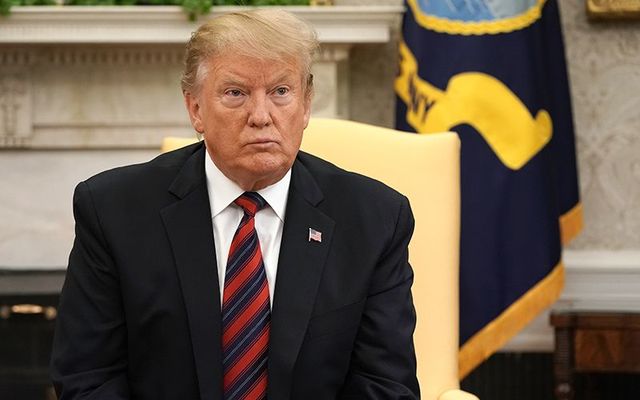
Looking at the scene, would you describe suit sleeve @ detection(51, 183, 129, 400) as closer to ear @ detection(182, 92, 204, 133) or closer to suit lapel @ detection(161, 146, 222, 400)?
suit lapel @ detection(161, 146, 222, 400)

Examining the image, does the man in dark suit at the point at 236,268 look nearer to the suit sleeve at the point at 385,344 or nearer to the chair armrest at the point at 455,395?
the suit sleeve at the point at 385,344

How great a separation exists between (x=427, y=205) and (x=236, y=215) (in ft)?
2.19

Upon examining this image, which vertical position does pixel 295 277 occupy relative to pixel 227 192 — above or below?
below

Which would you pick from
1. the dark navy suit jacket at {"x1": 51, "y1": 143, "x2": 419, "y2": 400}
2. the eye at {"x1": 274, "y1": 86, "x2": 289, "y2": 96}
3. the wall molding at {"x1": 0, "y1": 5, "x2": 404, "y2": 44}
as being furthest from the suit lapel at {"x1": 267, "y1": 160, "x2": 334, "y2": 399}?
the wall molding at {"x1": 0, "y1": 5, "x2": 404, "y2": 44}

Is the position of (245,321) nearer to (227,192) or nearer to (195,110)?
(227,192)

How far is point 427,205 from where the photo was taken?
2.68 metres

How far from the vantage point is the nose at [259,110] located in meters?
1.99

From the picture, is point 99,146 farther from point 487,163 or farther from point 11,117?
point 487,163

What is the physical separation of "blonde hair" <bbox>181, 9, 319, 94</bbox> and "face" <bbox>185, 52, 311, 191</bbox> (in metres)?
0.02

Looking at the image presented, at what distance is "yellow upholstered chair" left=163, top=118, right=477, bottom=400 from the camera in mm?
2652

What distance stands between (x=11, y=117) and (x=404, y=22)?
60.9 inches

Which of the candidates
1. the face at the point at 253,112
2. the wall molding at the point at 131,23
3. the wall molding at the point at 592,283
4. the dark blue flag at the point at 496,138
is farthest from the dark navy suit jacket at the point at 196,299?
the wall molding at the point at 592,283

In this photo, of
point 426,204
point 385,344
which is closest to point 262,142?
point 385,344

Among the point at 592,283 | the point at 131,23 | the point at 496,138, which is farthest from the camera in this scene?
the point at 592,283
